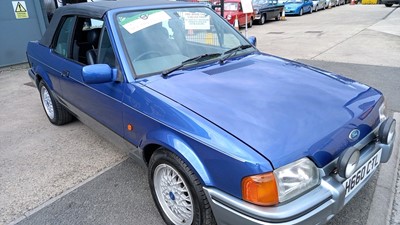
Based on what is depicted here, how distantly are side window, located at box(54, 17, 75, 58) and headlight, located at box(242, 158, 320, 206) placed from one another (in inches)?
110

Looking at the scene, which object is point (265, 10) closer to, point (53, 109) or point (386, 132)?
point (53, 109)

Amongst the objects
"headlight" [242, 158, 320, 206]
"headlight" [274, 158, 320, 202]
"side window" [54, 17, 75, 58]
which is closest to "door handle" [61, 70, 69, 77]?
"side window" [54, 17, 75, 58]

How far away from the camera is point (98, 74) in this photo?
2.44m

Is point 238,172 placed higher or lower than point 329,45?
higher

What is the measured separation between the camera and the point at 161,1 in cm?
327

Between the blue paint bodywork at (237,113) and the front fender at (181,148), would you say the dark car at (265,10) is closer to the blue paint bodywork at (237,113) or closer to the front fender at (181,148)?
the blue paint bodywork at (237,113)

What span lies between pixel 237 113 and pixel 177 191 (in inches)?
29.4

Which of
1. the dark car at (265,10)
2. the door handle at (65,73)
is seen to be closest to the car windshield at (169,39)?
the door handle at (65,73)

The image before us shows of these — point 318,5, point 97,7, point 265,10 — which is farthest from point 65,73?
point 318,5

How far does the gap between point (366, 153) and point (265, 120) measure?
0.79m

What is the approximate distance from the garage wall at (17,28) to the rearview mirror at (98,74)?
6.72m

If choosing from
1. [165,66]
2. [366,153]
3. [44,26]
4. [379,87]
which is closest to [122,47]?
[165,66]

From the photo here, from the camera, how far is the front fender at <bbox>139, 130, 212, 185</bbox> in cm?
A: 184

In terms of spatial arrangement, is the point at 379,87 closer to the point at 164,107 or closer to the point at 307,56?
the point at 307,56
